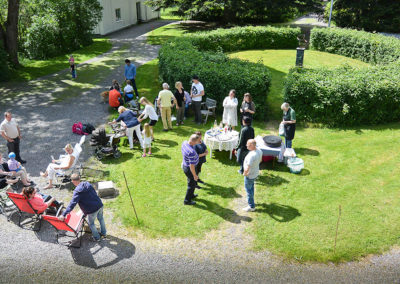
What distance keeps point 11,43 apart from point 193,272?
71.2 feet

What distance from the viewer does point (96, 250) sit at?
799 centimetres

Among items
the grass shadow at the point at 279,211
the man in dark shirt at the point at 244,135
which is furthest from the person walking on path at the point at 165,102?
the grass shadow at the point at 279,211

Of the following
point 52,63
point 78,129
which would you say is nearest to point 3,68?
point 52,63

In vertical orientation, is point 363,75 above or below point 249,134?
above

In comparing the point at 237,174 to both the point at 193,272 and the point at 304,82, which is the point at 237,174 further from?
the point at 304,82

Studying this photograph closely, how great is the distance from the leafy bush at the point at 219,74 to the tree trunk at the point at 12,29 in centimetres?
1140

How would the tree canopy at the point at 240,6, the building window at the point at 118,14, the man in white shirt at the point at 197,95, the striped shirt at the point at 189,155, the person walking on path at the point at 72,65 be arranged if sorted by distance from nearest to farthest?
the striped shirt at the point at 189,155, the man in white shirt at the point at 197,95, the person walking on path at the point at 72,65, the tree canopy at the point at 240,6, the building window at the point at 118,14

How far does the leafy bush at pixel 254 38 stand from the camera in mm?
27559

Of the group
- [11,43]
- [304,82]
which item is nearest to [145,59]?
[11,43]

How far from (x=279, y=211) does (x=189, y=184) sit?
2.53m

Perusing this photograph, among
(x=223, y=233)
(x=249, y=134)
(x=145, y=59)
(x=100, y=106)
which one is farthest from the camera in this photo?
(x=145, y=59)

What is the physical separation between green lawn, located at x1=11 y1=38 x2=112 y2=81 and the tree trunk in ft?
3.51

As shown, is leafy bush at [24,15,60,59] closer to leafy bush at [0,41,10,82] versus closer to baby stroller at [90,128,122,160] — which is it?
leafy bush at [0,41,10,82]

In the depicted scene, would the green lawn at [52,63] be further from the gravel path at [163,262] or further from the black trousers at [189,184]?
the black trousers at [189,184]
